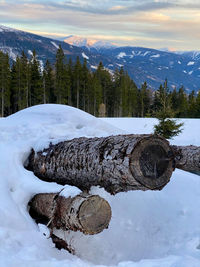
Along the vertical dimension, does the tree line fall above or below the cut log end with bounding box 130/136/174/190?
below

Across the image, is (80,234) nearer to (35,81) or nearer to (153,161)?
(153,161)

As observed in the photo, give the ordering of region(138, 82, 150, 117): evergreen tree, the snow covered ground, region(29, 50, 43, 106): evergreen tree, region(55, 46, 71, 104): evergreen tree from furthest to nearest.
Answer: region(138, 82, 150, 117): evergreen tree
region(55, 46, 71, 104): evergreen tree
region(29, 50, 43, 106): evergreen tree
the snow covered ground

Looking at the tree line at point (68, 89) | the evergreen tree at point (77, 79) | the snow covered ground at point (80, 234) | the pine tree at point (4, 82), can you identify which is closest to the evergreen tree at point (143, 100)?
the tree line at point (68, 89)

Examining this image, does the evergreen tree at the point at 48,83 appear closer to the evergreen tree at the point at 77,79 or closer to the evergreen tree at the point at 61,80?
the evergreen tree at the point at 61,80

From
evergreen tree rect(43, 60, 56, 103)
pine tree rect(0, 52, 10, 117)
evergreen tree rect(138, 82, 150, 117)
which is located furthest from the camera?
evergreen tree rect(138, 82, 150, 117)

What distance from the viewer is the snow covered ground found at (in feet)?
11.8

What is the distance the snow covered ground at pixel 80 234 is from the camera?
3586 mm

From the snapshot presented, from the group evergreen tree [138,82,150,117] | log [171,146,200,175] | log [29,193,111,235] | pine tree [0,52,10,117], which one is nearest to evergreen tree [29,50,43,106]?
pine tree [0,52,10,117]

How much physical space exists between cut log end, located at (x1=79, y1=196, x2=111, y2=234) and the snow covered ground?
402 millimetres

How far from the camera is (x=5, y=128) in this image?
5.96 metres

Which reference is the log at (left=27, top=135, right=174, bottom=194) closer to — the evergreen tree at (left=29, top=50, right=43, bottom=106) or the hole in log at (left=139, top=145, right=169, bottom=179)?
the hole in log at (left=139, top=145, right=169, bottom=179)

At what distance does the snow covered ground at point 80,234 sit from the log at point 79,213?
208 millimetres

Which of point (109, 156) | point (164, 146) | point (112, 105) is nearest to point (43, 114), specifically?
point (109, 156)

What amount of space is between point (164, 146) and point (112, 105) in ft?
168
